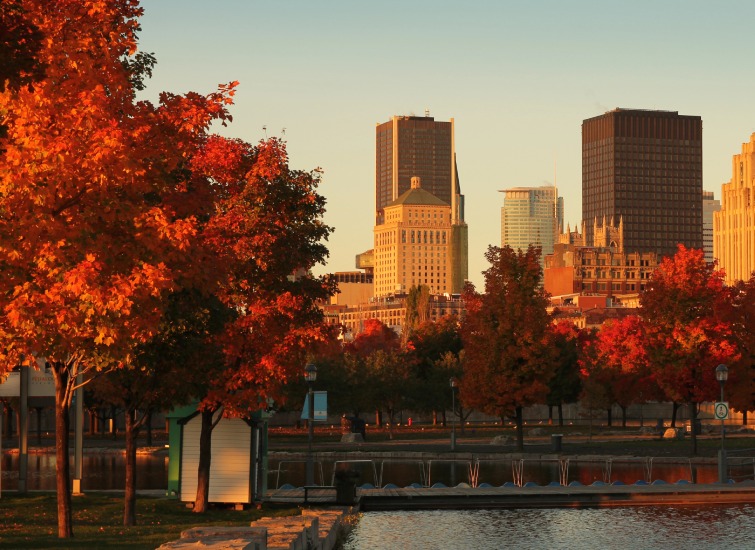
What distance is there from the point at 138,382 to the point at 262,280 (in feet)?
15.8

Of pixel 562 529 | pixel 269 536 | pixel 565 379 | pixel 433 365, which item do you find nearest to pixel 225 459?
pixel 562 529

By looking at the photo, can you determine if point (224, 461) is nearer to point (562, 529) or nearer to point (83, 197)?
point (562, 529)

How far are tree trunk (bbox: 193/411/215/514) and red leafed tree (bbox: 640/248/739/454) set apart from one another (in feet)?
124

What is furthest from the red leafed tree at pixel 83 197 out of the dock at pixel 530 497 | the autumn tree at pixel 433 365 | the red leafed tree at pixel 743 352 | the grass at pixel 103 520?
the autumn tree at pixel 433 365

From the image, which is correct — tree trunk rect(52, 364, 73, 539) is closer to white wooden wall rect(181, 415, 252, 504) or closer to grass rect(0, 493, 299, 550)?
grass rect(0, 493, 299, 550)

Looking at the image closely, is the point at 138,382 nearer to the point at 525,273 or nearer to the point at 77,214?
the point at 77,214

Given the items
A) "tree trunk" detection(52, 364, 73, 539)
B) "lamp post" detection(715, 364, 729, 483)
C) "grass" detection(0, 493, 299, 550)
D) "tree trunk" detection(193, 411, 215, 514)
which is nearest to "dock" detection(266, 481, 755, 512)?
"lamp post" detection(715, 364, 729, 483)

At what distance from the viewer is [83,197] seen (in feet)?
74.6

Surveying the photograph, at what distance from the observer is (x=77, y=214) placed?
898 inches

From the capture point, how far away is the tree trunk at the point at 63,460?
2706 centimetres

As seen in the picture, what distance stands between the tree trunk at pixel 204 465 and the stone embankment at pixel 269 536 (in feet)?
14.2

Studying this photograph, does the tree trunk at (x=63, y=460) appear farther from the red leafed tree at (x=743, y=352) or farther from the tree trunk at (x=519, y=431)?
the red leafed tree at (x=743, y=352)

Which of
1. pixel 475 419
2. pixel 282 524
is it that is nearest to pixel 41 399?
pixel 282 524

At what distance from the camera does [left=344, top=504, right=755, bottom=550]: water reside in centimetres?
3016
